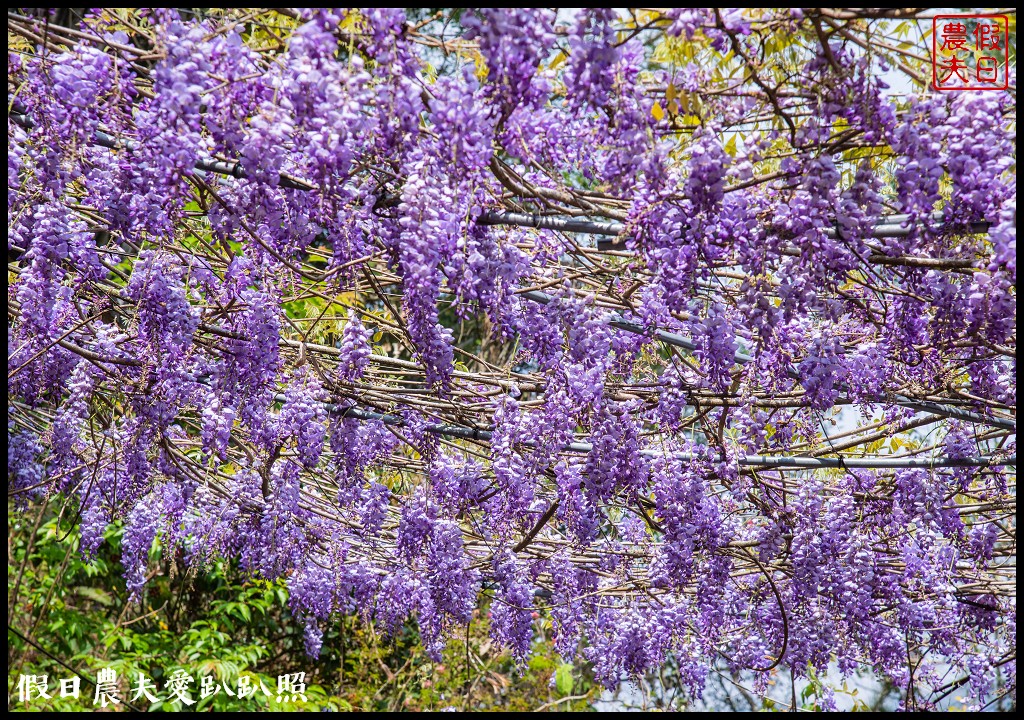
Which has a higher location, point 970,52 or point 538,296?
point 970,52

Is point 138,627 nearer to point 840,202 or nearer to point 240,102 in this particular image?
point 240,102

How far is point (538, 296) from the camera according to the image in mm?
3492

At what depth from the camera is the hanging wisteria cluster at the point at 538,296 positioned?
241 centimetres

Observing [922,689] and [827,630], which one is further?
[922,689]

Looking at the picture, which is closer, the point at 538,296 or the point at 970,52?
the point at 970,52

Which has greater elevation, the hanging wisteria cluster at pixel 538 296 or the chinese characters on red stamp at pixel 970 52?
the chinese characters on red stamp at pixel 970 52

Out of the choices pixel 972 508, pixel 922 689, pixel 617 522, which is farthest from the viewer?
pixel 922 689

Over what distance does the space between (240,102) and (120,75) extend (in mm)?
473

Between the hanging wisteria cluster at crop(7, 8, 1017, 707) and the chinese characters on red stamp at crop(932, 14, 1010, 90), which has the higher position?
the chinese characters on red stamp at crop(932, 14, 1010, 90)

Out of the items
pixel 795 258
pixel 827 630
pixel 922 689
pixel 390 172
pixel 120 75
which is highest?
pixel 120 75

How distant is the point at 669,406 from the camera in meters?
3.72

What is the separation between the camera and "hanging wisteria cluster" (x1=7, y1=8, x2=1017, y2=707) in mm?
2406

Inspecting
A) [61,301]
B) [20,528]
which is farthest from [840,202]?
[20,528]

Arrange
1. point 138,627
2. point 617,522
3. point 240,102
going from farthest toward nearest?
point 138,627, point 617,522, point 240,102
